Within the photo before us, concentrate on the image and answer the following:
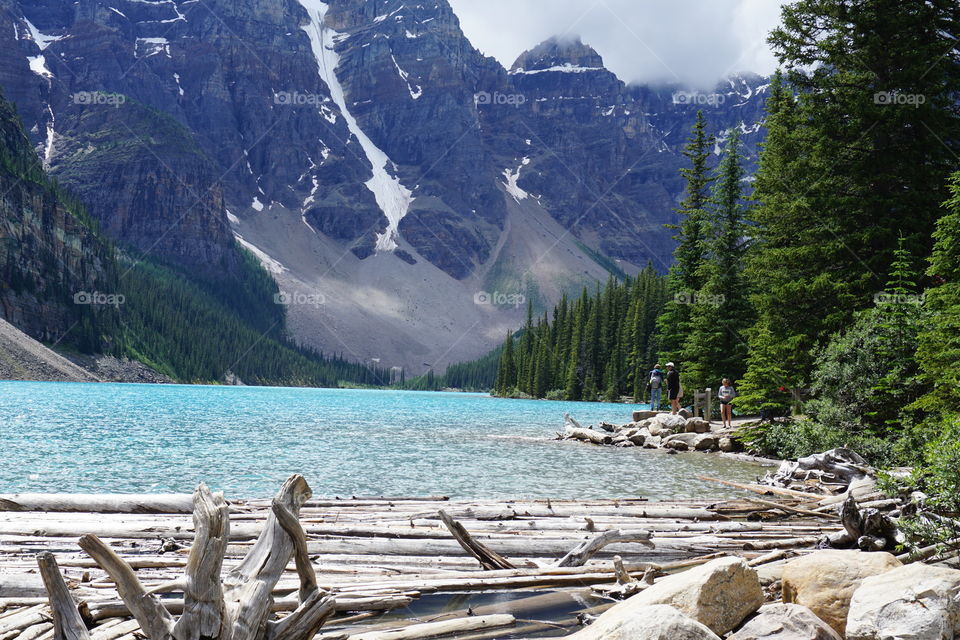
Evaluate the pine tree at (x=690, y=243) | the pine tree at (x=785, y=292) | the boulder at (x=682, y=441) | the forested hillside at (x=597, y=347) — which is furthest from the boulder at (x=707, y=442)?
the forested hillside at (x=597, y=347)

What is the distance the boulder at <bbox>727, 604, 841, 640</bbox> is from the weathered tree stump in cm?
362

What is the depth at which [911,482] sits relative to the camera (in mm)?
9406

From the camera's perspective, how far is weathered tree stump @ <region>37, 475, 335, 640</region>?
430 centimetres

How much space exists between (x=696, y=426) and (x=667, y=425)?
1538 millimetres

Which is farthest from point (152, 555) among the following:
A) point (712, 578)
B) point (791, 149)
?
point (791, 149)

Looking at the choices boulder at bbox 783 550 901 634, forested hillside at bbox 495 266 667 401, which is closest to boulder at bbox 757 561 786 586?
boulder at bbox 783 550 901 634

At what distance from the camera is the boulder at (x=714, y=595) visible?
6066 mm

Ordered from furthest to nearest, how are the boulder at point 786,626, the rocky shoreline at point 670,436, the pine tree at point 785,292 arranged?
the rocky shoreline at point 670,436 → the pine tree at point 785,292 → the boulder at point 786,626

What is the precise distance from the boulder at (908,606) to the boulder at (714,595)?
849 millimetres

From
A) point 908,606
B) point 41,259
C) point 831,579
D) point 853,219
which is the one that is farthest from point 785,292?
point 41,259

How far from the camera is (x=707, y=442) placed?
95.4 feet

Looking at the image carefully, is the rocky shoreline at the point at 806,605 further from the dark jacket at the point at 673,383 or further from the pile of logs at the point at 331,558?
the dark jacket at the point at 673,383

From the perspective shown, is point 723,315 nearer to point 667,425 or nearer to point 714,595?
point 667,425

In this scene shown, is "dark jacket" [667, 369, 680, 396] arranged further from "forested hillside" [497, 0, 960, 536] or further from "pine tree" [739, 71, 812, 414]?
"forested hillside" [497, 0, 960, 536]
